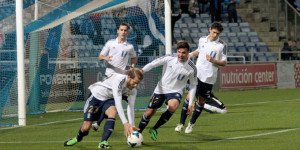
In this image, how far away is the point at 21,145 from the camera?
8422 millimetres

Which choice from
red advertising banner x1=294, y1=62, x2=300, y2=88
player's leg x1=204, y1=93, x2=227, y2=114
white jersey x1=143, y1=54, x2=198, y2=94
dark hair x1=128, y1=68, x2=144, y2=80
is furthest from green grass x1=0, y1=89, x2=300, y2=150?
red advertising banner x1=294, y1=62, x2=300, y2=88

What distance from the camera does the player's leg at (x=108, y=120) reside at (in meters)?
7.29

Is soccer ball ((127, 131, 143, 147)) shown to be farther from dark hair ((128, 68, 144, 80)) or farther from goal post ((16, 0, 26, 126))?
goal post ((16, 0, 26, 126))

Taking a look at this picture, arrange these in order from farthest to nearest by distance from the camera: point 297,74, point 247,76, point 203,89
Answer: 1. point 297,74
2. point 247,76
3. point 203,89

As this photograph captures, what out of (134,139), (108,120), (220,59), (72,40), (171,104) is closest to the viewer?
(134,139)

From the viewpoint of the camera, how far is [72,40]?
46.0 ft

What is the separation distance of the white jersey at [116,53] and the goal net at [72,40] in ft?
8.35

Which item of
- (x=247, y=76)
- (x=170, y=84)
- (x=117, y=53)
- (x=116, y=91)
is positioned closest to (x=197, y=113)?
(x=170, y=84)

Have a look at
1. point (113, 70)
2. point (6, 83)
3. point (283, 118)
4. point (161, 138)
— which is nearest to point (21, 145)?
point (161, 138)

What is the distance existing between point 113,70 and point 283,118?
12.6ft

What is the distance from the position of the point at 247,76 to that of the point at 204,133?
43.0ft

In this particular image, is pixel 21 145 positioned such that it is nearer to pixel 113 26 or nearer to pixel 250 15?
pixel 113 26

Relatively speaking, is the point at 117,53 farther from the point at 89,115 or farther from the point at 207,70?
the point at 89,115

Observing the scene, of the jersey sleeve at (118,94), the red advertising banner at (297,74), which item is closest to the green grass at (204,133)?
the jersey sleeve at (118,94)
